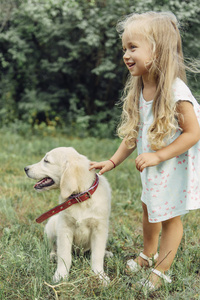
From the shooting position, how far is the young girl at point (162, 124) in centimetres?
231

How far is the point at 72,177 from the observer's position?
2.57m

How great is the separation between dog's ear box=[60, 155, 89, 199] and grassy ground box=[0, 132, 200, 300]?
482 mm

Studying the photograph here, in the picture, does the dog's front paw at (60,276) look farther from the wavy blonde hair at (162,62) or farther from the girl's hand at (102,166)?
the wavy blonde hair at (162,62)

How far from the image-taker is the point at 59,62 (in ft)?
29.3

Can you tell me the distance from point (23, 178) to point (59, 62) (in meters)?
4.69

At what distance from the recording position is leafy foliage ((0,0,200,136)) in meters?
7.59

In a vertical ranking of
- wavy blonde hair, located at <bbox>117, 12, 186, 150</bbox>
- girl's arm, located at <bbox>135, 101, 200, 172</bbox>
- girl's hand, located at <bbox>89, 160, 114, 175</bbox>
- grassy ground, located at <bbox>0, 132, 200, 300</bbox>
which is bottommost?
grassy ground, located at <bbox>0, 132, 200, 300</bbox>

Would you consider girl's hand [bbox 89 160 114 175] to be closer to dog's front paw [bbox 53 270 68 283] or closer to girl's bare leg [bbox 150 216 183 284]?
girl's bare leg [bbox 150 216 183 284]

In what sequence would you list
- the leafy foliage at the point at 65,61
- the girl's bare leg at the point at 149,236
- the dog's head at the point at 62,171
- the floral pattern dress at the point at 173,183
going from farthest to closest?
the leafy foliage at the point at 65,61 → the girl's bare leg at the point at 149,236 → the dog's head at the point at 62,171 → the floral pattern dress at the point at 173,183

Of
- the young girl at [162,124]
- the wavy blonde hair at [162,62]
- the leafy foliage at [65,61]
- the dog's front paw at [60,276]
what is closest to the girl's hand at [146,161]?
the young girl at [162,124]

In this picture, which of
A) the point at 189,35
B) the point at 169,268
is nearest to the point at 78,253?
the point at 169,268

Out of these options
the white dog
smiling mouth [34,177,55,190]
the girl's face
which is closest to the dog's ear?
the white dog

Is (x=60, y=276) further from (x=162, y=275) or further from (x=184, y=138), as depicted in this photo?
(x=184, y=138)

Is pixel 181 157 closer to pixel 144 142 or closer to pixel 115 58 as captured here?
pixel 144 142
